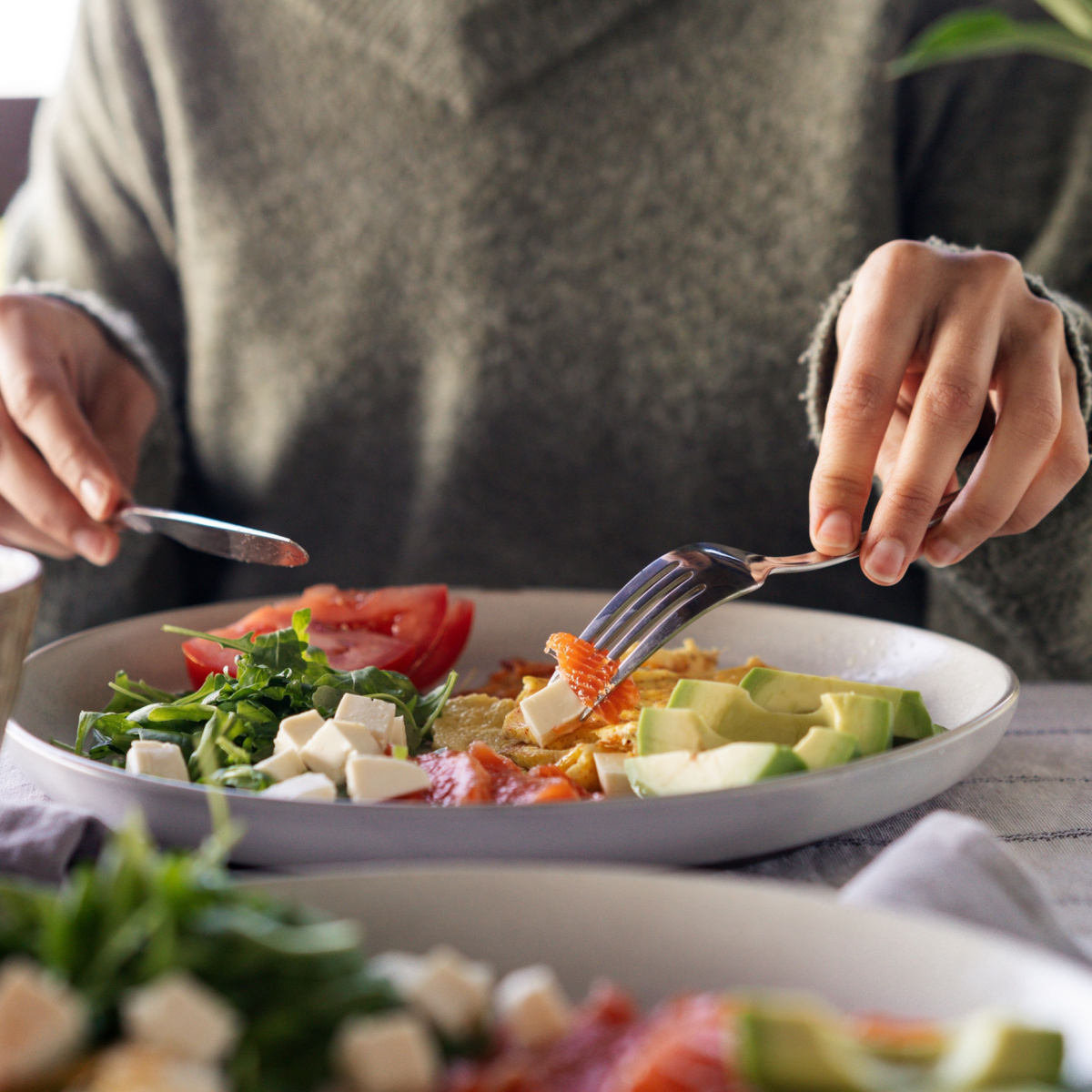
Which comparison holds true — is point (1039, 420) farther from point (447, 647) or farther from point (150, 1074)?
point (150, 1074)

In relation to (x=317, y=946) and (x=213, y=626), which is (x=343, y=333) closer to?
(x=213, y=626)

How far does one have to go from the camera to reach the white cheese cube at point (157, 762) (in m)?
0.85

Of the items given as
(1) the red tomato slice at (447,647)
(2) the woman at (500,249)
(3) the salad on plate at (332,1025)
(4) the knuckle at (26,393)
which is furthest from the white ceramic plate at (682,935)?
(2) the woman at (500,249)

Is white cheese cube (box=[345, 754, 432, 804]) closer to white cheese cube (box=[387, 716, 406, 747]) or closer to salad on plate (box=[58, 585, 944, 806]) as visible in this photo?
salad on plate (box=[58, 585, 944, 806])

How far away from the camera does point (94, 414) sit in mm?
1851

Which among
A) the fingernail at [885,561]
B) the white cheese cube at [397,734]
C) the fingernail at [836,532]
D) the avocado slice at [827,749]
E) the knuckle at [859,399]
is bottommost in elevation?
the white cheese cube at [397,734]

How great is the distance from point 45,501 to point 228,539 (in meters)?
0.37

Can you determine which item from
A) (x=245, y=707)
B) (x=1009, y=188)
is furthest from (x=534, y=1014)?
(x=1009, y=188)

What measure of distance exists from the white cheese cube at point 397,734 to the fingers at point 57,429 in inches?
25.0

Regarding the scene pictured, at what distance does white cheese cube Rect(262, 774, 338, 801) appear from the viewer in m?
0.76

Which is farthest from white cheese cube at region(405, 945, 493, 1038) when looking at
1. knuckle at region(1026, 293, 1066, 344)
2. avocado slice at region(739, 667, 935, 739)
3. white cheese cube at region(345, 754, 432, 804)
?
knuckle at region(1026, 293, 1066, 344)

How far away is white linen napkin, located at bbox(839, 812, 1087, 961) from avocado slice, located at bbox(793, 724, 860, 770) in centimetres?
15

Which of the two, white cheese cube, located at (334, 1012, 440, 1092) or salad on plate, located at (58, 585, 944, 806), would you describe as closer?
white cheese cube, located at (334, 1012, 440, 1092)

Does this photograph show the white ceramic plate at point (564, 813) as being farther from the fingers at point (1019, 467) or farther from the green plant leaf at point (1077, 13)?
the green plant leaf at point (1077, 13)
